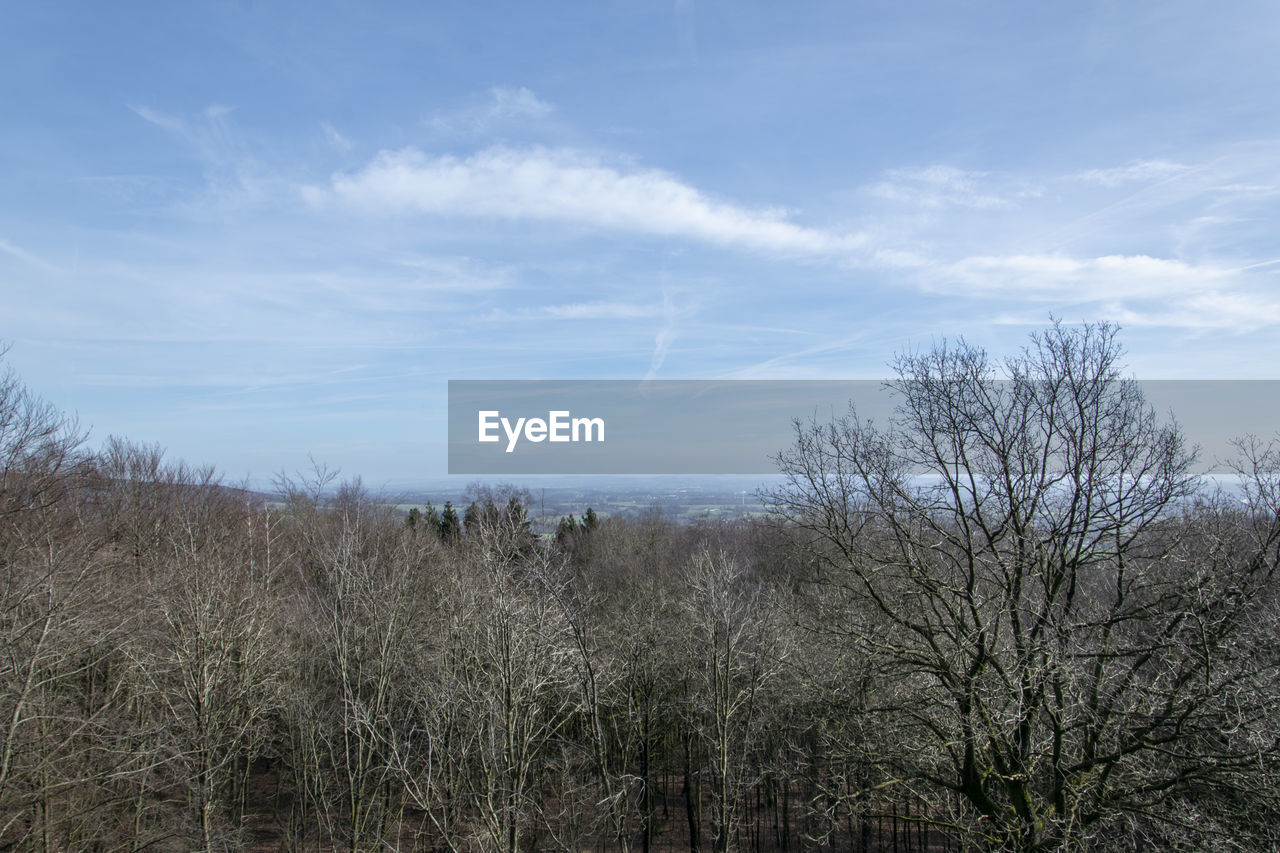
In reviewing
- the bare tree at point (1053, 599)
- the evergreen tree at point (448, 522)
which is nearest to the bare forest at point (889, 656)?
the bare tree at point (1053, 599)

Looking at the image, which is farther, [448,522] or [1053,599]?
[448,522]

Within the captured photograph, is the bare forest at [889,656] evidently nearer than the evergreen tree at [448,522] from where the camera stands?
Yes

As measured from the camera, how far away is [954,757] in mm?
10219

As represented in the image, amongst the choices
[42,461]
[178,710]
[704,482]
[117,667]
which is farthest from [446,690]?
[704,482]

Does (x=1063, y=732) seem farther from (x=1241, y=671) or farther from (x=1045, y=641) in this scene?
(x=1241, y=671)

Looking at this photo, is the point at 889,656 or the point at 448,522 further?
the point at 448,522

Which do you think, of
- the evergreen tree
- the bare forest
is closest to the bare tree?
the bare forest

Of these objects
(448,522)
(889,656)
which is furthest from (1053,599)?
(448,522)

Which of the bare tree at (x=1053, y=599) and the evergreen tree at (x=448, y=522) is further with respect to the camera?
the evergreen tree at (x=448, y=522)

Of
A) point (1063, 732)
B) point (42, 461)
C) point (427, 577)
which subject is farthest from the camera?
point (427, 577)

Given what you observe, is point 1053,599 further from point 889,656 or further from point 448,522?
point 448,522

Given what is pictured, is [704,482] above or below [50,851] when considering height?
above

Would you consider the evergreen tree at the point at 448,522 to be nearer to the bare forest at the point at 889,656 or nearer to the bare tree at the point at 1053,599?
the bare forest at the point at 889,656

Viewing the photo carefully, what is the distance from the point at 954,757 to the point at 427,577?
75.8 ft
